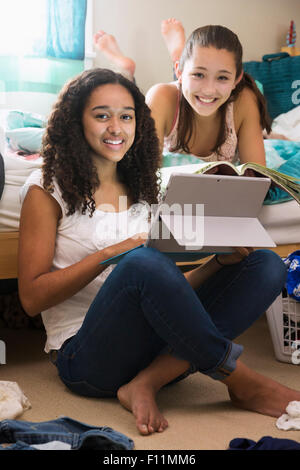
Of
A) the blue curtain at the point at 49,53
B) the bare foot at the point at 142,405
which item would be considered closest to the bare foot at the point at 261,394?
the bare foot at the point at 142,405

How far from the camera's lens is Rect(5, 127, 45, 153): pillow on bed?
1.60m

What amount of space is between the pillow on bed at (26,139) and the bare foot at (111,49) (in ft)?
3.77

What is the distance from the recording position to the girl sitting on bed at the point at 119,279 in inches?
39.8

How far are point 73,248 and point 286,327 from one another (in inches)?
23.5

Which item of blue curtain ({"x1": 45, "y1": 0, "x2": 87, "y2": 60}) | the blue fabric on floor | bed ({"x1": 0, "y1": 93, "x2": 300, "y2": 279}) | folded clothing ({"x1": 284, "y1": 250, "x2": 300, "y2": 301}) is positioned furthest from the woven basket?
the blue fabric on floor

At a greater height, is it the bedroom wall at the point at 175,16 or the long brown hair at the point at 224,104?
the bedroom wall at the point at 175,16

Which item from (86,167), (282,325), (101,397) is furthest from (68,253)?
(282,325)

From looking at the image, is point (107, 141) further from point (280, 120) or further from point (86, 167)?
point (280, 120)

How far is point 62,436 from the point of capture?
0.90m

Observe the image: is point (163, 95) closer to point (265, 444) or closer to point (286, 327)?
point (286, 327)

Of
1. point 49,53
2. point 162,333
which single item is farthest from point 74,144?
point 49,53

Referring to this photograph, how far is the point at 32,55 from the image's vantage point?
251cm

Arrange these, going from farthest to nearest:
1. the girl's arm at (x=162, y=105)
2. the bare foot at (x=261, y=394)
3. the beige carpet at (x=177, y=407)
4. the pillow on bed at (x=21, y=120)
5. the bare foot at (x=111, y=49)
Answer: the bare foot at (x=111, y=49) < the pillow on bed at (x=21, y=120) < the girl's arm at (x=162, y=105) < the bare foot at (x=261, y=394) < the beige carpet at (x=177, y=407)

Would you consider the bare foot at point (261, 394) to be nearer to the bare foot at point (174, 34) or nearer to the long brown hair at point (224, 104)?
the long brown hair at point (224, 104)
